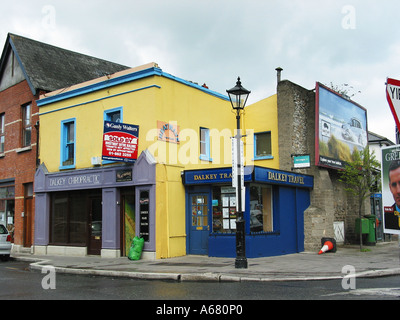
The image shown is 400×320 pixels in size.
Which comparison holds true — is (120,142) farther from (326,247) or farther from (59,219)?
(326,247)

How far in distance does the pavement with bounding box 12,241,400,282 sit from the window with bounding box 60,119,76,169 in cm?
430

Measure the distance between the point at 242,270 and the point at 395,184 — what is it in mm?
6919

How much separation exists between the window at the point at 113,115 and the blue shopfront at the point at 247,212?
354cm

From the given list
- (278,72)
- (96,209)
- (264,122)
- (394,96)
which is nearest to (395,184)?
(394,96)

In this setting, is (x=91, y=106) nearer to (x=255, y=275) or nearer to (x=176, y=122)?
(x=176, y=122)

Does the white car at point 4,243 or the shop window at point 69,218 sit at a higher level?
the shop window at point 69,218

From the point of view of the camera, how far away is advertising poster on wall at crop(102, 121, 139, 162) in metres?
15.2

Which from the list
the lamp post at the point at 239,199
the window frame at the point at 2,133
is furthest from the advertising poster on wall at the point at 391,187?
the window frame at the point at 2,133

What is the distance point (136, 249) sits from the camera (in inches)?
609

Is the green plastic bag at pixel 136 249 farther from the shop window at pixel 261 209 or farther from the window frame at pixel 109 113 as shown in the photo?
the shop window at pixel 261 209

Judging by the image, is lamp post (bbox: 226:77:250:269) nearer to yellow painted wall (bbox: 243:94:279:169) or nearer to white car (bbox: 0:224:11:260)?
yellow painted wall (bbox: 243:94:279:169)

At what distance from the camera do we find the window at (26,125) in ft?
70.9

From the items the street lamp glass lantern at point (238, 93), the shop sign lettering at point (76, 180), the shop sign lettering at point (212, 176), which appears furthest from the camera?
the shop sign lettering at point (76, 180)

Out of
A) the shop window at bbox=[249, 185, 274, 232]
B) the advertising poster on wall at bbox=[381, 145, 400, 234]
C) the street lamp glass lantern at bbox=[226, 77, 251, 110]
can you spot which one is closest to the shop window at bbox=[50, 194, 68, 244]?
the shop window at bbox=[249, 185, 274, 232]
